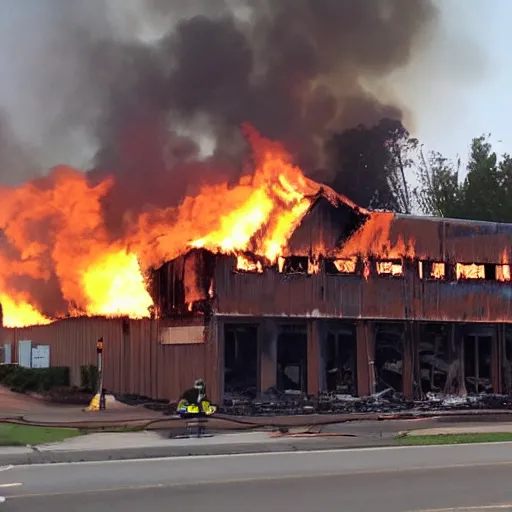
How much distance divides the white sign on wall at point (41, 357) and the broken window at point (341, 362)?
13.2 metres

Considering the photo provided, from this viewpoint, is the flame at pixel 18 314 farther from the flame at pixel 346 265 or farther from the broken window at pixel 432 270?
the broken window at pixel 432 270

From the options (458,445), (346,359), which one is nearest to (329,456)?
(458,445)

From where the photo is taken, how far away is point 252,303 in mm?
22281

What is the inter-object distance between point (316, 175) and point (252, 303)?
5.50 metres

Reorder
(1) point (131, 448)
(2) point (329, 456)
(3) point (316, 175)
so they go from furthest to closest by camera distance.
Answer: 1. (3) point (316, 175)
2. (1) point (131, 448)
3. (2) point (329, 456)

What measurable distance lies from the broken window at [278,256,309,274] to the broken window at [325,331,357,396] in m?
2.28

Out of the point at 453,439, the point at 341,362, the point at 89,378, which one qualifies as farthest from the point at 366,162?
the point at 453,439

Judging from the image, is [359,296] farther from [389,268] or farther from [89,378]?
[89,378]

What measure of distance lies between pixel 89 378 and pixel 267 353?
743 centimetres

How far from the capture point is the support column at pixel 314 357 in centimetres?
2304

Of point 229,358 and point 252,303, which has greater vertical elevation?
point 252,303

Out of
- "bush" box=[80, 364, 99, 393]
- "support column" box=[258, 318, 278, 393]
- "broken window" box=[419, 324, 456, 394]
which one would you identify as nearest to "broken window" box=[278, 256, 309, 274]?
"support column" box=[258, 318, 278, 393]

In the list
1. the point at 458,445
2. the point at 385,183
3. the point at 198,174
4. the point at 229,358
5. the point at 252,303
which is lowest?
the point at 458,445

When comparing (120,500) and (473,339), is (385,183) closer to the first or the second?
(473,339)
